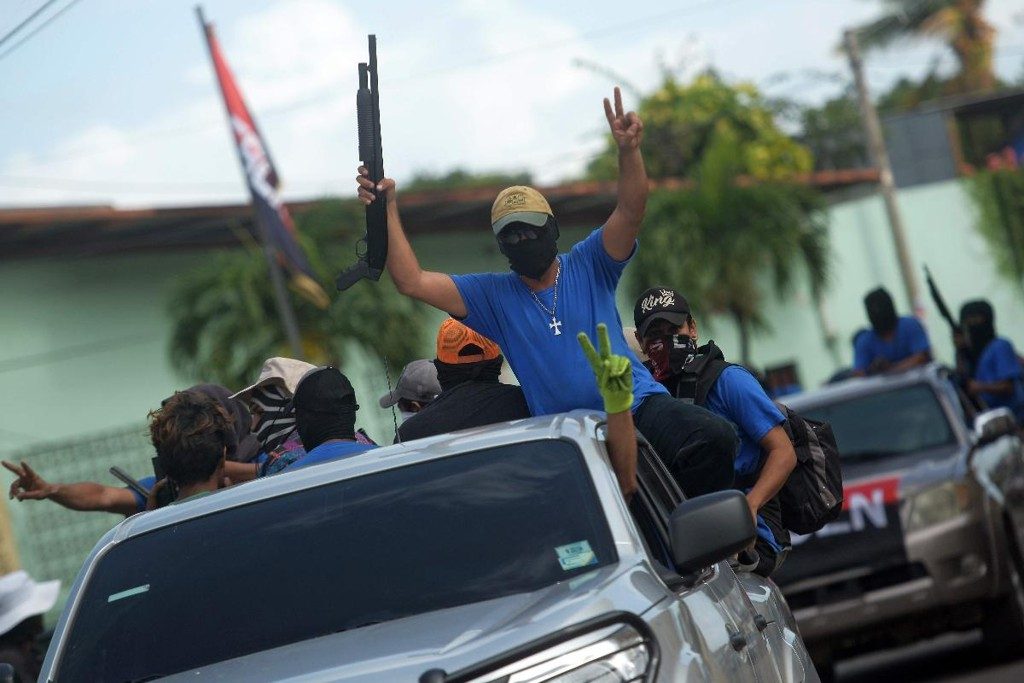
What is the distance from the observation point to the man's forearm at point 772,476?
5.96m

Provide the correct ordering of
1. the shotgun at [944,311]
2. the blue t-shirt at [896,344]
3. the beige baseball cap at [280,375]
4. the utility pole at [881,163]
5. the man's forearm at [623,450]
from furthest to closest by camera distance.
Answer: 1. the utility pole at [881,163]
2. the shotgun at [944,311]
3. the blue t-shirt at [896,344]
4. the beige baseball cap at [280,375]
5. the man's forearm at [623,450]

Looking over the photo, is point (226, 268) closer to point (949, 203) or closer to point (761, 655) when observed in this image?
point (761, 655)

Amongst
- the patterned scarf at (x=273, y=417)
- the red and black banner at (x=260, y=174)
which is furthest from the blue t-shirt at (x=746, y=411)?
Answer: the red and black banner at (x=260, y=174)

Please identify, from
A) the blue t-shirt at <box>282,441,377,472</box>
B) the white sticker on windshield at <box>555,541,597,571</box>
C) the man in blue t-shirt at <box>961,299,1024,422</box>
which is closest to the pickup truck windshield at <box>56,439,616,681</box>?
the white sticker on windshield at <box>555,541,597,571</box>

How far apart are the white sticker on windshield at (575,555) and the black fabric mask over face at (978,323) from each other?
29.1 feet

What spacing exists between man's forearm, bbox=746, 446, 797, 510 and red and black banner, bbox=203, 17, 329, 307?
13457 mm

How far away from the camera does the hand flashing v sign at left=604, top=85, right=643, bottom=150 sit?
19.9ft

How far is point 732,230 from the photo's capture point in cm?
2653

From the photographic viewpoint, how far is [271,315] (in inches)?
814

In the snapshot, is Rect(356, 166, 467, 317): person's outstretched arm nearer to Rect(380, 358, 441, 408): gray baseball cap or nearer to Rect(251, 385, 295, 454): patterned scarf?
Rect(380, 358, 441, 408): gray baseball cap

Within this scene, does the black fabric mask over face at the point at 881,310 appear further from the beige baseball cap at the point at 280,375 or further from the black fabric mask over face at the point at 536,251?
the black fabric mask over face at the point at 536,251

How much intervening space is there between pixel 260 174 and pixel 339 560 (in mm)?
14848

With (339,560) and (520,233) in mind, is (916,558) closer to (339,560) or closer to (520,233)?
(520,233)

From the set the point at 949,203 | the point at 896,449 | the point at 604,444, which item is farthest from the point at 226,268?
the point at 949,203
